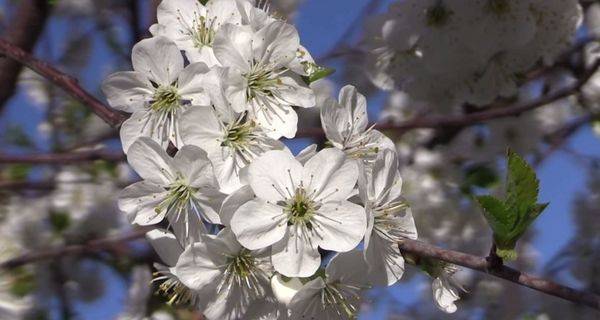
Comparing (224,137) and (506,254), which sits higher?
(224,137)

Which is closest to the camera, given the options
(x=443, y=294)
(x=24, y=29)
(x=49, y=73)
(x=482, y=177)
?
(x=443, y=294)

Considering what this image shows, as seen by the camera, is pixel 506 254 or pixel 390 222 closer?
pixel 506 254

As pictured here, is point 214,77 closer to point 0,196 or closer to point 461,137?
point 0,196

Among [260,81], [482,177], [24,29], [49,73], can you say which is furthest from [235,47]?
[482,177]

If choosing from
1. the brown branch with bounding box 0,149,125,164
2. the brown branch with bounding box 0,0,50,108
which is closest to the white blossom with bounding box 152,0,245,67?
the brown branch with bounding box 0,149,125,164

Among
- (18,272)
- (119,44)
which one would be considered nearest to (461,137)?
(119,44)

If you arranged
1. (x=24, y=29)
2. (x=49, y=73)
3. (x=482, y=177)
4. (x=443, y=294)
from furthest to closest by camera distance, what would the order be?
(x=482, y=177) → (x=24, y=29) → (x=49, y=73) → (x=443, y=294)

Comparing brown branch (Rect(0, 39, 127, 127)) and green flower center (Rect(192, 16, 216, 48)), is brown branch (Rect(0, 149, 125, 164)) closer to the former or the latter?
brown branch (Rect(0, 39, 127, 127))

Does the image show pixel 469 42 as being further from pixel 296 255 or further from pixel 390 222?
pixel 296 255
